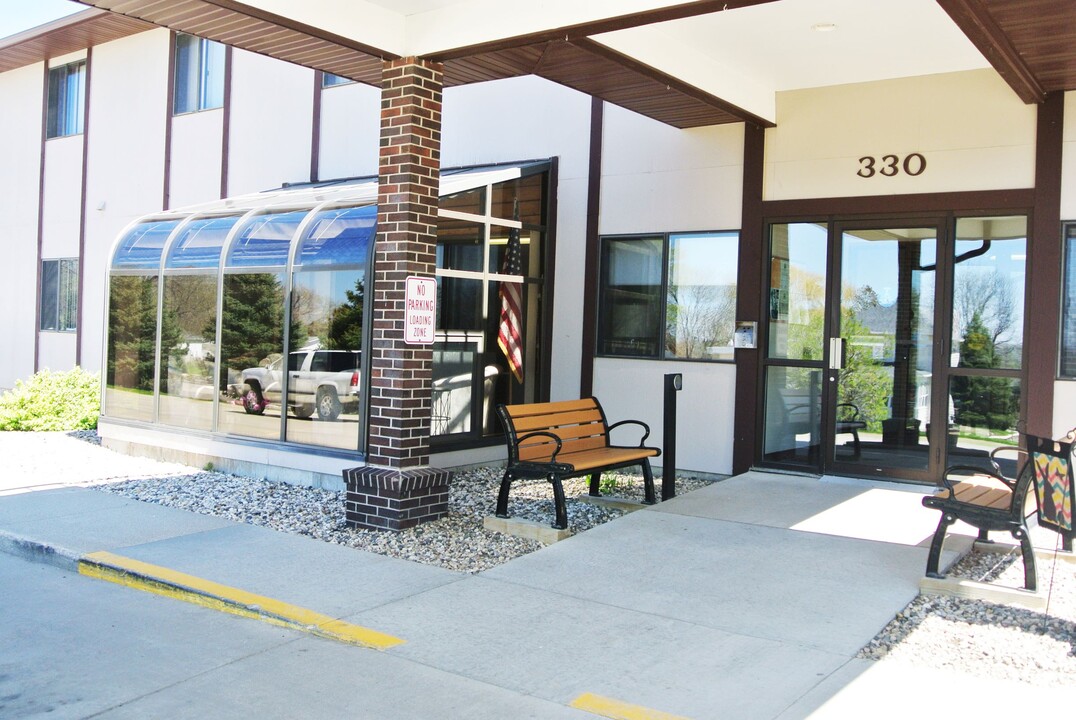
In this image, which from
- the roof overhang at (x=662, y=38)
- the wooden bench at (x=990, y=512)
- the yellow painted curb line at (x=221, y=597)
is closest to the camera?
the yellow painted curb line at (x=221, y=597)

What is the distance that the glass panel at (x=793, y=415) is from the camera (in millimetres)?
9812

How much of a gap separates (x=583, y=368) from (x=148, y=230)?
19.5 feet

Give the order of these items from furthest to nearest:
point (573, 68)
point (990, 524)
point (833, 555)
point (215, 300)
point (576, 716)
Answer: point (215, 300) < point (573, 68) < point (833, 555) < point (990, 524) < point (576, 716)

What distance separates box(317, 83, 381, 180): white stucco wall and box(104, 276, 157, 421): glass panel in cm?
324

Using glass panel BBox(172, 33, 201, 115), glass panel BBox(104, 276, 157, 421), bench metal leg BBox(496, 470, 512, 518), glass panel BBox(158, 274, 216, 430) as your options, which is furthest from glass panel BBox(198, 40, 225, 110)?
bench metal leg BBox(496, 470, 512, 518)

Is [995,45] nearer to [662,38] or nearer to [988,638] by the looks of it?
[662,38]

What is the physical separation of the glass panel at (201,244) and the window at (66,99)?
8114mm

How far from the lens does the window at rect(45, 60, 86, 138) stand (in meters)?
18.0

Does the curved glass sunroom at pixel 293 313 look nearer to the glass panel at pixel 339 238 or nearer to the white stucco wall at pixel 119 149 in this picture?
the glass panel at pixel 339 238

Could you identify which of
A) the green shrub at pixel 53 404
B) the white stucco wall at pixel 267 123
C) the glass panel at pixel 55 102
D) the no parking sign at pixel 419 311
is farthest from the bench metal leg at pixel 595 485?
the glass panel at pixel 55 102

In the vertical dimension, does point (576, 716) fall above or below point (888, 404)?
below

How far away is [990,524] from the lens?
19.1ft

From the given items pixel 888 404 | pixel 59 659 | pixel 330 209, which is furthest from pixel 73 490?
pixel 888 404

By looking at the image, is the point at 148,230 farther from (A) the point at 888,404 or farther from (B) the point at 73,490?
(A) the point at 888,404
